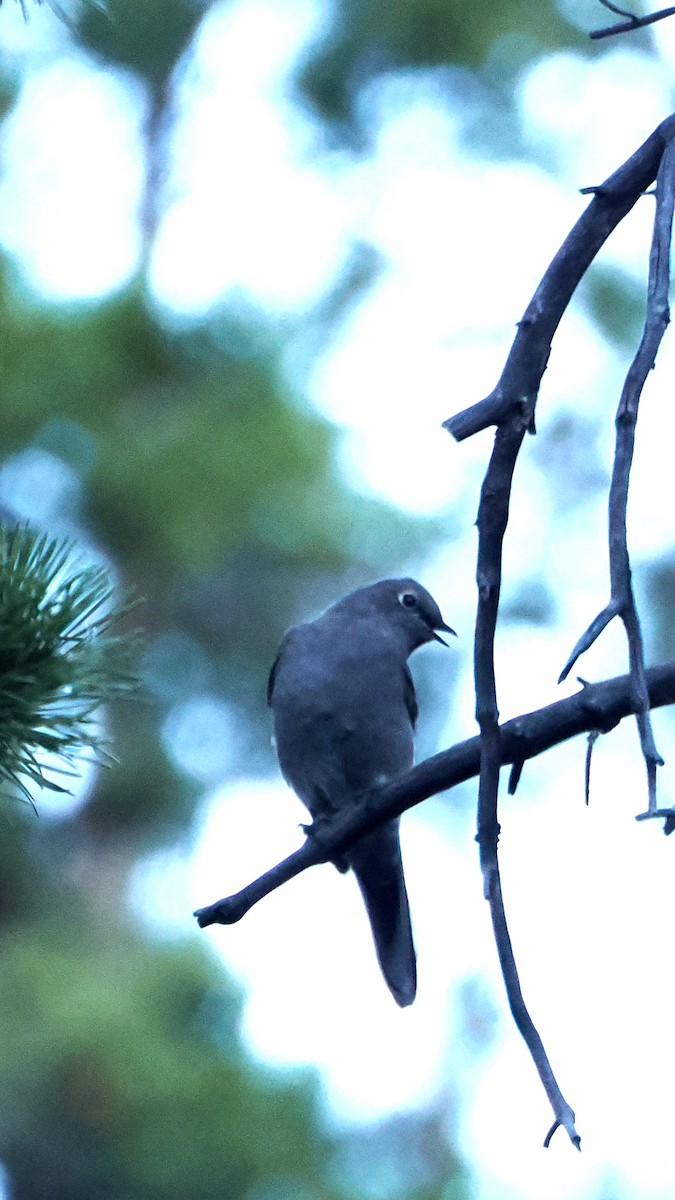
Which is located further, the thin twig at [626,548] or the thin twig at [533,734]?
the thin twig at [533,734]

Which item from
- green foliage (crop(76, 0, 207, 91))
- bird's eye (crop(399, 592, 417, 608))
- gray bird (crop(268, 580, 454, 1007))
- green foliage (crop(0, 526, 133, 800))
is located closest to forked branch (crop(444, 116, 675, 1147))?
green foliage (crop(0, 526, 133, 800))

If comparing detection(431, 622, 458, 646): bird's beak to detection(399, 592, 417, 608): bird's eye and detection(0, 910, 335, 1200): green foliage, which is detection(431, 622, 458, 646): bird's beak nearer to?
detection(399, 592, 417, 608): bird's eye

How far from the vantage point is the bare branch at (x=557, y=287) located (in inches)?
34.4

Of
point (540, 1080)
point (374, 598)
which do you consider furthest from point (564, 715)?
point (374, 598)

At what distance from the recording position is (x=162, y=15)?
451 cm

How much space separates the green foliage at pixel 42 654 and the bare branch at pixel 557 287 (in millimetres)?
442

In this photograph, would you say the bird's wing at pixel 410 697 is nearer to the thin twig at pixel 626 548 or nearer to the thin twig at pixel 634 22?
the thin twig at pixel 634 22

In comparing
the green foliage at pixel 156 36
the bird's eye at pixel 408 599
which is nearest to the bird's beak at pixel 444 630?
the bird's eye at pixel 408 599

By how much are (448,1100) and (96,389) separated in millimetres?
2252

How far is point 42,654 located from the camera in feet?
3.99

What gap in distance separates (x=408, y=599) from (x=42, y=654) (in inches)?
55.8

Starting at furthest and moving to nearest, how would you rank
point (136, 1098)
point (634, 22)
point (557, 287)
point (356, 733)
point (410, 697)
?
point (136, 1098), point (410, 697), point (356, 733), point (634, 22), point (557, 287)

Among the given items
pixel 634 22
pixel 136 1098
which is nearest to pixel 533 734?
pixel 634 22

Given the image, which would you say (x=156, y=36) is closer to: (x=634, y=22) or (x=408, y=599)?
(x=408, y=599)
